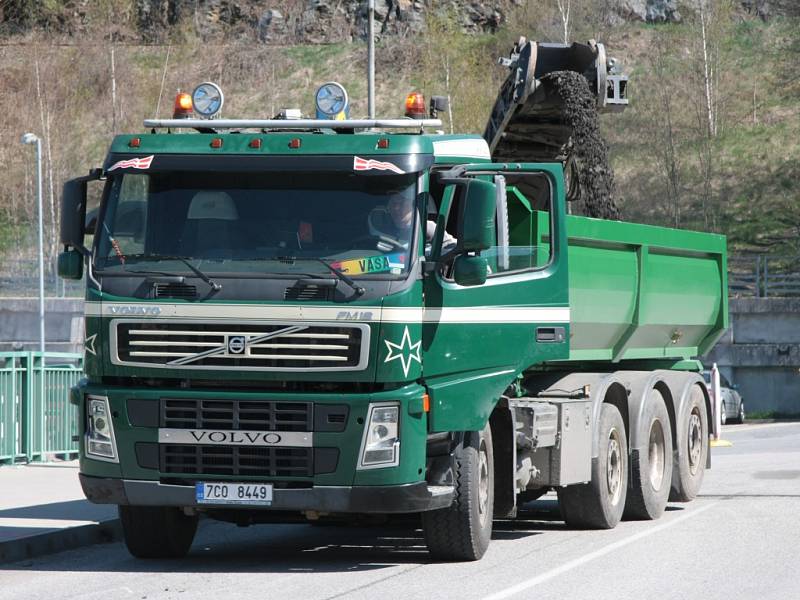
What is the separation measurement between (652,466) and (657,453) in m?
0.21

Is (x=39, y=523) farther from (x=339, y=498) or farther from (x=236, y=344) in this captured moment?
(x=339, y=498)

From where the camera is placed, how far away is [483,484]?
35.0 ft

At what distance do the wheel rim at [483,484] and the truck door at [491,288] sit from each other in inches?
15.7

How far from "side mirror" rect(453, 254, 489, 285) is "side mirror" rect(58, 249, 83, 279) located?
9.02 feet

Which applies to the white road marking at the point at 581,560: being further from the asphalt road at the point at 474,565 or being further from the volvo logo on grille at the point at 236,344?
the volvo logo on grille at the point at 236,344

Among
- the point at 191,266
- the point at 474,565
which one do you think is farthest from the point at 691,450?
the point at 191,266

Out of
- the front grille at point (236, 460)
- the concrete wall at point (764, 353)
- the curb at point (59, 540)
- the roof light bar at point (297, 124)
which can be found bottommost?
the concrete wall at point (764, 353)

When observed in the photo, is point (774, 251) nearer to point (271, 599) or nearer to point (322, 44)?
point (322, 44)

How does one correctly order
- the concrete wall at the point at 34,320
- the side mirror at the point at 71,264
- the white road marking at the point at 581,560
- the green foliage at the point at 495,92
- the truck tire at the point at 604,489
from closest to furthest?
1. the white road marking at the point at 581,560
2. the side mirror at the point at 71,264
3. the truck tire at the point at 604,489
4. the concrete wall at the point at 34,320
5. the green foliage at the point at 495,92

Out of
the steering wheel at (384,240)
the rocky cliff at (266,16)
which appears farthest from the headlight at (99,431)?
the rocky cliff at (266,16)

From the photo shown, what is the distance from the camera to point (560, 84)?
1617 cm

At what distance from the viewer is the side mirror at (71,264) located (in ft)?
34.3

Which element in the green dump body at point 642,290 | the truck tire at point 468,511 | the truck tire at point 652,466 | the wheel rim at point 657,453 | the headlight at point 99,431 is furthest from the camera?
the wheel rim at point 657,453

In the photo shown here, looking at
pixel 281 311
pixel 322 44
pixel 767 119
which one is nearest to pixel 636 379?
pixel 281 311
